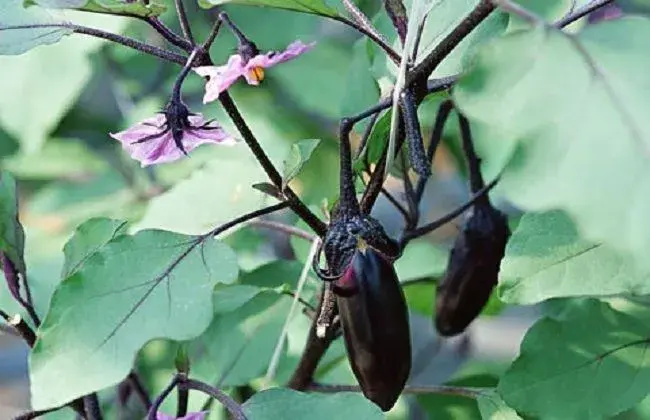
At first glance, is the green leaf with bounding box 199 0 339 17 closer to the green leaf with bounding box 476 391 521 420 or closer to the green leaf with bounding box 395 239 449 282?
the green leaf with bounding box 476 391 521 420

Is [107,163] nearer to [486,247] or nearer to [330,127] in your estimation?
[330,127]

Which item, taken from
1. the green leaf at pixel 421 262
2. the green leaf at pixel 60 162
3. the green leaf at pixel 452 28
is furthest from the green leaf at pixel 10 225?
the green leaf at pixel 60 162

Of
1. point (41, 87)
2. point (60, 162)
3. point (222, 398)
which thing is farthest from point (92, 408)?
point (60, 162)

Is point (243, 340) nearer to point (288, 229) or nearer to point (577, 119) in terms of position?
point (288, 229)

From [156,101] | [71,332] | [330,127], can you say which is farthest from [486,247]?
[330,127]

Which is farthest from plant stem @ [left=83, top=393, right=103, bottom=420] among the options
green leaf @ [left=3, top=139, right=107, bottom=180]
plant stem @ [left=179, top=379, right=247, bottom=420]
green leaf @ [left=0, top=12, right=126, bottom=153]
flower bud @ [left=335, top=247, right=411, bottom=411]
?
green leaf @ [left=3, top=139, right=107, bottom=180]

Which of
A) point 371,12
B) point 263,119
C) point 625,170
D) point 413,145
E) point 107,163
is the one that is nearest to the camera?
point 625,170
